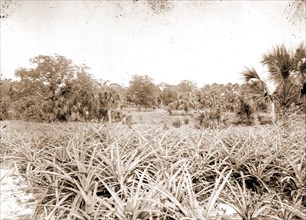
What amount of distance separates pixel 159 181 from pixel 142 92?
56405 millimetres

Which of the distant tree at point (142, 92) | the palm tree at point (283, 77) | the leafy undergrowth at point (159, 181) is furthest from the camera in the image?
the distant tree at point (142, 92)

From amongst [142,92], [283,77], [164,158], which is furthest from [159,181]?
[142,92]

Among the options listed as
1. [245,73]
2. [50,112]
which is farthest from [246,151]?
[50,112]

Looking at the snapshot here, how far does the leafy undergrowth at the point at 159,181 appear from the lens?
202 centimetres

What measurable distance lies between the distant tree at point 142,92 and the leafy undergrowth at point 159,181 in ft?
162

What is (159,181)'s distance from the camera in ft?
7.43

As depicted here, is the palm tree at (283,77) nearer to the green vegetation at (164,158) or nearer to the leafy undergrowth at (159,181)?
the green vegetation at (164,158)

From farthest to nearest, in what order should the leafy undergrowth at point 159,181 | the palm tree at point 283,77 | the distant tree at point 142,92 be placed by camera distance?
the distant tree at point 142,92, the palm tree at point 283,77, the leafy undergrowth at point 159,181

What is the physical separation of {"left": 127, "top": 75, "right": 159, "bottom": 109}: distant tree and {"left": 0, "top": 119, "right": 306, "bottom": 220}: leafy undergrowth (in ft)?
162

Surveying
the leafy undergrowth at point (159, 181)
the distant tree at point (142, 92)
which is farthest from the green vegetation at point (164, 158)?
the distant tree at point (142, 92)

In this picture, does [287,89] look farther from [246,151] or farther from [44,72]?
[44,72]

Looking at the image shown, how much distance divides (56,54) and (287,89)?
44.3 meters

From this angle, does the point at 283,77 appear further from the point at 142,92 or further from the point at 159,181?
the point at 142,92

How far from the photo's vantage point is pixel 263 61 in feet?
27.8
